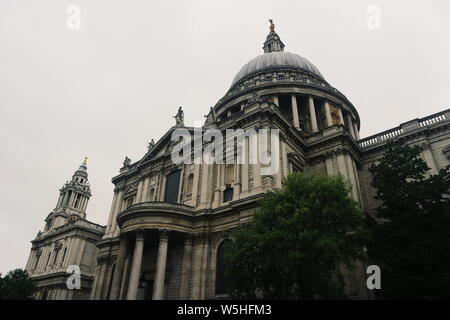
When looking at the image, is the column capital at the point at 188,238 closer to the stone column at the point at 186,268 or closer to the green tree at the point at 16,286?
the stone column at the point at 186,268

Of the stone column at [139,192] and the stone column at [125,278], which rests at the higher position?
the stone column at [139,192]

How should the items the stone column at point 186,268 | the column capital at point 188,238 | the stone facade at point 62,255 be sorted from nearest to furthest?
1. the stone column at point 186,268
2. the column capital at point 188,238
3. the stone facade at point 62,255

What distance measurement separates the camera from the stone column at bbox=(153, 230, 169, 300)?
769 inches

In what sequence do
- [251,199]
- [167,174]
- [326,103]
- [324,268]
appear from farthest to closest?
1. [326,103]
2. [167,174]
3. [251,199]
4. [324,268]

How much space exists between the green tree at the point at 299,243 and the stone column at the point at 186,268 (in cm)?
600

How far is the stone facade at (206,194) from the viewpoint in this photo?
69.2 ft

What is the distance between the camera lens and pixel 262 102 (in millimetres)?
24531

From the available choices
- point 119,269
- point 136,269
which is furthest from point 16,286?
point 136,269

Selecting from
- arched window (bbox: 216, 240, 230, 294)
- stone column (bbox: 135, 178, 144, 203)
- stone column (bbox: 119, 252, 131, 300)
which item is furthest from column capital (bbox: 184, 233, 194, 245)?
stone column (bbox: 135, 178, 144, 203)

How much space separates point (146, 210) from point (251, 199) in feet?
24.6

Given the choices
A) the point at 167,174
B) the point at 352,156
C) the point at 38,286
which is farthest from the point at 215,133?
the point at 38,286

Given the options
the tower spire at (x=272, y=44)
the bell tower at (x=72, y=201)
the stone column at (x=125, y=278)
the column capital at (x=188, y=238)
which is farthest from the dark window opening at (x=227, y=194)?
the bell tower at (x=72, y=201)

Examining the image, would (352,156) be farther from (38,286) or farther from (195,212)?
(38,286)

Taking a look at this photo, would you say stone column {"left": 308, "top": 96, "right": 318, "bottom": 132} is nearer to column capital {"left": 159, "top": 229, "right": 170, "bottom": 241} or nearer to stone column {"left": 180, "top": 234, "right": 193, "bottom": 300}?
stone column {"left": 180, "top": 234, "right": 193, "bottom": 300}
